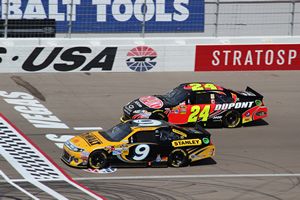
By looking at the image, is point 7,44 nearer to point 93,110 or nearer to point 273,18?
point 93,110

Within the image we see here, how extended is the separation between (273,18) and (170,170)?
Answer: 14.9 metres

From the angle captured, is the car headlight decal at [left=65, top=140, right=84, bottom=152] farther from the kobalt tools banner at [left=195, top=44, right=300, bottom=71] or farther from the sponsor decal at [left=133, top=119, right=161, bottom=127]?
the kobalt tools banner at [left=195, top=44, right=300, bottom=71]

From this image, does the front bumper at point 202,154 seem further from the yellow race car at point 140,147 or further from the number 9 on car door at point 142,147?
the number 9 on car door at point 142,147

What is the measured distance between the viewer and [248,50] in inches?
1182

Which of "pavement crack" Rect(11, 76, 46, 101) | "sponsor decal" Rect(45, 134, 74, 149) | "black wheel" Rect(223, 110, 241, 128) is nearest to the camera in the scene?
"sponsor decal" Rect(45, 134, 74, 149)

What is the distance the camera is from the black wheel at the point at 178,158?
1883 centimetres

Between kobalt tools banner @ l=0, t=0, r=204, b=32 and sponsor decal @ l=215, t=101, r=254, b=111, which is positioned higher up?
kobalt tools banner @ l=0, t=0, r=204, b=32

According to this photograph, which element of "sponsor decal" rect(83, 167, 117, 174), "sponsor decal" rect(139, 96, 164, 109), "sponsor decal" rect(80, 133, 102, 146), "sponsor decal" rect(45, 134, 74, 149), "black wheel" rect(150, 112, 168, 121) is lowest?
"sponsor decal" rect(83, 167, 117, 174)

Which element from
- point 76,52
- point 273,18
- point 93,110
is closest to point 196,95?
point 93,110

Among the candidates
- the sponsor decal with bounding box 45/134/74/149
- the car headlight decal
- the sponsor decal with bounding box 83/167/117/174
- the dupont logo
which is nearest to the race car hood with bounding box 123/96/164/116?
the sponsor decal with bounding box 45/134/74/149

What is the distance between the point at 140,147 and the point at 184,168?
1.26m

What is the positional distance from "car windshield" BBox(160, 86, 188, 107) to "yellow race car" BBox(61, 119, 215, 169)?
10.1 ft

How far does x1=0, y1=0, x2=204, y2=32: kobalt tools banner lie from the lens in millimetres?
30234

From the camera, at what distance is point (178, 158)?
18953 millimetres
